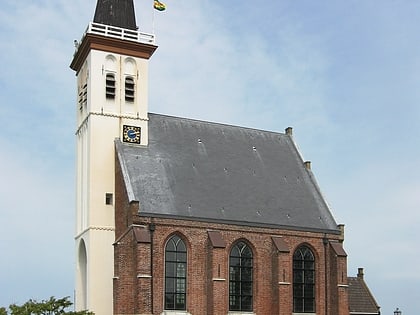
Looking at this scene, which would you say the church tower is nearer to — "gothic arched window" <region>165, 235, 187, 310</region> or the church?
the church

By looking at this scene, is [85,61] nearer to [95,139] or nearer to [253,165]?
[95,139]

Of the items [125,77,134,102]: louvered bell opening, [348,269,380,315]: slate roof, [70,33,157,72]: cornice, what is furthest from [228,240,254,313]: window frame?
[70,33,157,72]: cornice

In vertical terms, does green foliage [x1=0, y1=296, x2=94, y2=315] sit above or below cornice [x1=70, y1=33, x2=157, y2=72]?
below

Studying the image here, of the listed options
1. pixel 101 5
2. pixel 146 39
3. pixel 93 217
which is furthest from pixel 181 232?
pixel 101 5

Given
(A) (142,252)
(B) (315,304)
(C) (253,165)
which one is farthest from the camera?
(C) (253,165)

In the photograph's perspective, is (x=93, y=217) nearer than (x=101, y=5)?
Yes

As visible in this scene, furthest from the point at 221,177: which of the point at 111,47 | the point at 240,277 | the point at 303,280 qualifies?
the point at 111,47

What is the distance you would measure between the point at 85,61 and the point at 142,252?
1319 centimetres

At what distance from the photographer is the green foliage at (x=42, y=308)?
31.2 meters

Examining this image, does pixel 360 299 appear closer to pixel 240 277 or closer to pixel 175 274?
pixel 240 277

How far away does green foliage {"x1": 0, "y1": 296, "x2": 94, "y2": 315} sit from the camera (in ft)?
102

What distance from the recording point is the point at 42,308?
31312 millimetres

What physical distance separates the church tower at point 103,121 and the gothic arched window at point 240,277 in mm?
6681

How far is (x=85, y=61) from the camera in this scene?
41469 millimetres
